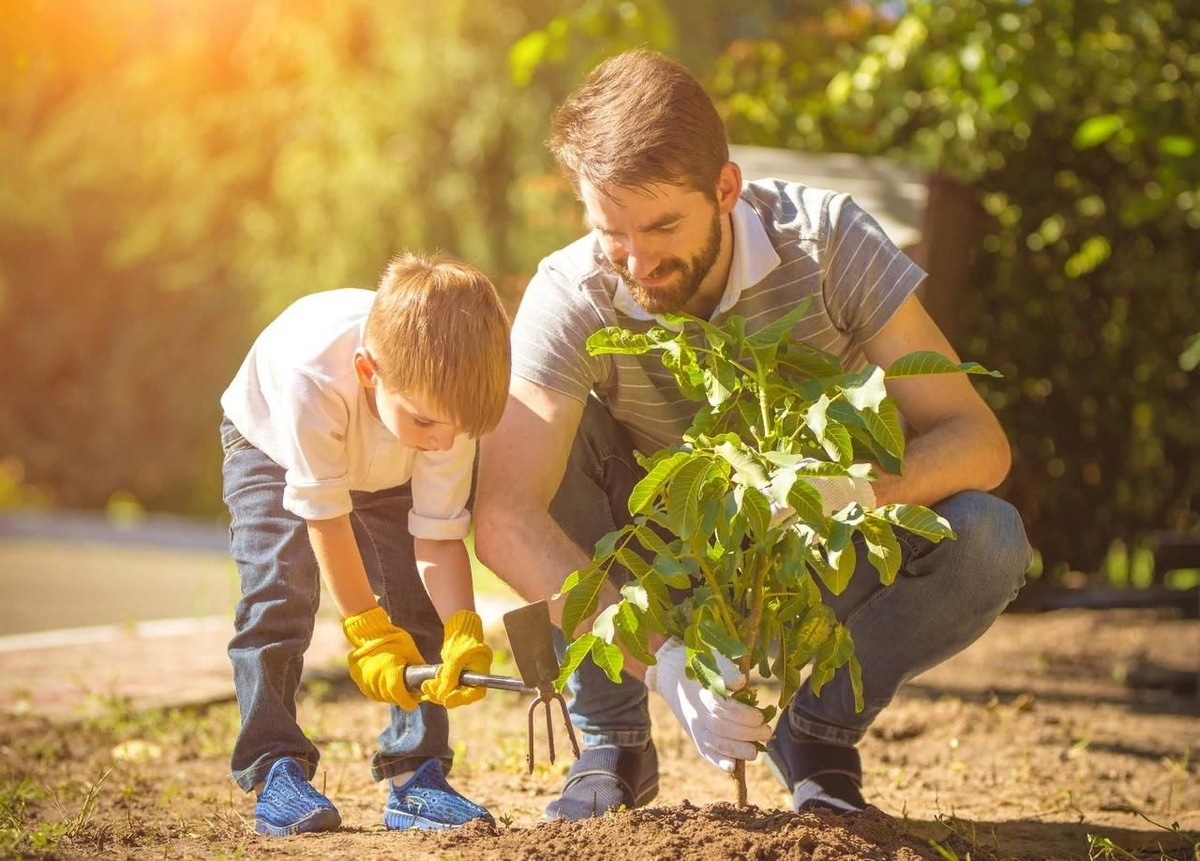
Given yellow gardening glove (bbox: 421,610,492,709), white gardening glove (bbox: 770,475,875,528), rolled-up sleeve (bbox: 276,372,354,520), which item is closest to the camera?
white gardening glove (bbox: 770,475,875,528)

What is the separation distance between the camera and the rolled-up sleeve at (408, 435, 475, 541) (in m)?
2.47

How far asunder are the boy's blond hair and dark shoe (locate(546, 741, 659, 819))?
0.74 meters

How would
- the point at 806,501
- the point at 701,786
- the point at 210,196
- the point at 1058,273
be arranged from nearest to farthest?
the point at 806,501 → the point at 701,786 → the point at 1058,273 → the point at 210,196

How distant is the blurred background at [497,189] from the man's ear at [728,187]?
1065 millimetres

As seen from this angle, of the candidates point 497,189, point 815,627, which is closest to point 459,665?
point 815,627

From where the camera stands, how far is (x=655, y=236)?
2434 mm

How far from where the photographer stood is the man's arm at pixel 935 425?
2.50 meters

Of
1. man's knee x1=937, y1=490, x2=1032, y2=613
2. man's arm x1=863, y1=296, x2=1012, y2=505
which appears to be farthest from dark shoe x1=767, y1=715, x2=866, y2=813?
man's arm x1=863, y1=296, x2=1012, y2=505

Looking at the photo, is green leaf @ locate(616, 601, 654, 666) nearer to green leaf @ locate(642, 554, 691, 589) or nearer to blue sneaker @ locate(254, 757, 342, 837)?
green leaf @ locate(642, 554, 691, 589)

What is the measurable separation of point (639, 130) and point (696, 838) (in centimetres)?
123

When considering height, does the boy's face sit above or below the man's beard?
below

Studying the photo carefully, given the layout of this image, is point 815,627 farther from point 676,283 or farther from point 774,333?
point 676,283

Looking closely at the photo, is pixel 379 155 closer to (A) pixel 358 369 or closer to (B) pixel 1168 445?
(B) pixel 1168 445

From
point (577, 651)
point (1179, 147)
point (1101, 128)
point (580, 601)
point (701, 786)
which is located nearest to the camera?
point (577, 651)
